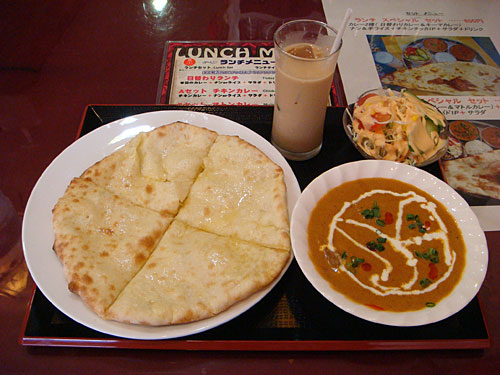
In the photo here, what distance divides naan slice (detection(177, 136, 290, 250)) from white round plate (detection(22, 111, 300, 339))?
0.15 meters

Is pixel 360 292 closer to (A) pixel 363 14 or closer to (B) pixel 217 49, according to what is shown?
(B) pixel 217 49

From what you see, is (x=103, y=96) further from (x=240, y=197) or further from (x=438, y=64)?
(x=438, y=64)

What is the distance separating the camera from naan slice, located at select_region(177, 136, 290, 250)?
223 cm

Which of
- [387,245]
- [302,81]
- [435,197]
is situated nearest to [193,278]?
[387,245]

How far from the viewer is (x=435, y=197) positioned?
2281 millimetres

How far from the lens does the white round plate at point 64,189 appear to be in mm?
1902

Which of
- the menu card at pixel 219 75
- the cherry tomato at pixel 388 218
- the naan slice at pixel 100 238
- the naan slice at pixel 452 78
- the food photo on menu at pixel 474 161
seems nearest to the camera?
the naan slice at pixel 100 238

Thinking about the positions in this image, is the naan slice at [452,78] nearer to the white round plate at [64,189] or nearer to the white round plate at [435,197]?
the white round plate at [435,197]

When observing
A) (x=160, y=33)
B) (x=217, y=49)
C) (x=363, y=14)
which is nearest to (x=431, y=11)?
(x=363, y=14)

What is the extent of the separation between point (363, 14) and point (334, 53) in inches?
98.5

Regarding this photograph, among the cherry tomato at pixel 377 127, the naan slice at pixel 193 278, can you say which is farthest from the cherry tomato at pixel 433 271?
the cherry tomato at pixel 377 127

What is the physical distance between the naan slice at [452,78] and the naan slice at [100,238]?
9.22 ft

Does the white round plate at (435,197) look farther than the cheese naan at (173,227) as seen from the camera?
No

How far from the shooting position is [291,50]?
248 centimetres
